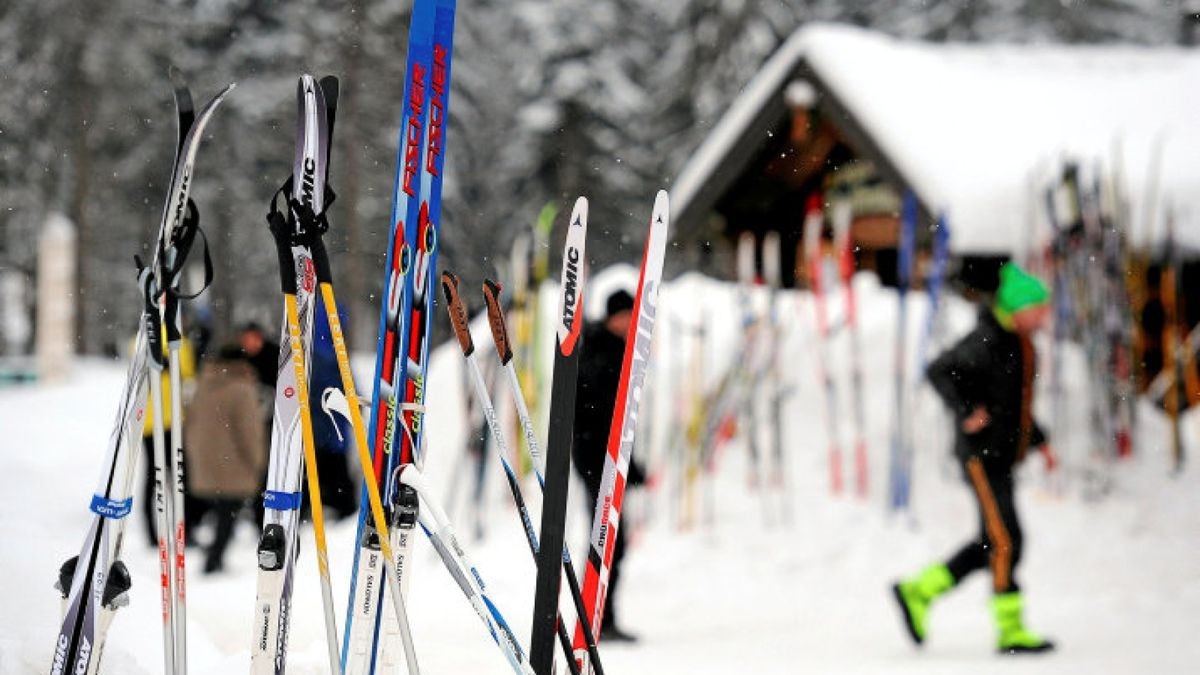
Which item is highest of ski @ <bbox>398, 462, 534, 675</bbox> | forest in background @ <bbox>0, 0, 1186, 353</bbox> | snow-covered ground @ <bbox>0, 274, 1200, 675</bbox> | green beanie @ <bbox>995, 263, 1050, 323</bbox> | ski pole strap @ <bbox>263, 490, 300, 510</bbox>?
forest in background @ <bbox>0, 0, 1186, 353</bbox>

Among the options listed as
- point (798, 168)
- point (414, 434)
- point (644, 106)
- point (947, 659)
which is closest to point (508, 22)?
point (644, 106)

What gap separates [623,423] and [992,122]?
25.5ft

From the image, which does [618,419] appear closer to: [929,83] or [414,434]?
[414,434]

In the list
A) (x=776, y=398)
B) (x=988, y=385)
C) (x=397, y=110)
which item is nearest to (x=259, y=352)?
(x=776, y=398)

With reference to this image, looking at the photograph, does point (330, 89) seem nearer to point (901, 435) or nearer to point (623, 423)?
point (623, 423)

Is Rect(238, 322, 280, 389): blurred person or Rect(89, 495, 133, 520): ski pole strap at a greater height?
Rect(238, 322, 280, 389): blurred person

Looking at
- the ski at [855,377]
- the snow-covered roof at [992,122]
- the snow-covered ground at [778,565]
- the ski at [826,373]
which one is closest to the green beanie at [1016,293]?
the snow-covered ground at [778,565]

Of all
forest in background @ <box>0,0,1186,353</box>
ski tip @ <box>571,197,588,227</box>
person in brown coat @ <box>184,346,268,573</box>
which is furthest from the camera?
forest in background @ <box>0,0,1186,353</box>

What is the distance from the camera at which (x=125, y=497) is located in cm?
246

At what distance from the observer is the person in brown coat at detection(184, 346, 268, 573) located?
21.0 ft

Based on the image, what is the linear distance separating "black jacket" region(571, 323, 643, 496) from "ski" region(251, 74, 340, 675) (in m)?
2.14

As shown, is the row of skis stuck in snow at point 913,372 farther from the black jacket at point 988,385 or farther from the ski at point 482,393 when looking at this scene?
the ski at point 482,393

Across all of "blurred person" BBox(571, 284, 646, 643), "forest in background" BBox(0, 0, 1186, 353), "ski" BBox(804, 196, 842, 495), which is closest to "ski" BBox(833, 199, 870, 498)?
"ski" BBox(804, 196, 842, 495)

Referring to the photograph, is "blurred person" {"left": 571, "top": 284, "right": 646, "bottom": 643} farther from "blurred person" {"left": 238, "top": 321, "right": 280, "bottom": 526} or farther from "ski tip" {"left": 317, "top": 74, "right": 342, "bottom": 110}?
"blurred person" {"left": 238, "top": 321, "right": 280, "bottom": 526}
